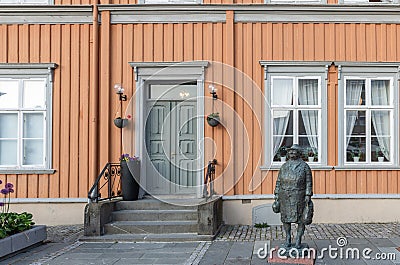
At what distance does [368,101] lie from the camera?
1132cm

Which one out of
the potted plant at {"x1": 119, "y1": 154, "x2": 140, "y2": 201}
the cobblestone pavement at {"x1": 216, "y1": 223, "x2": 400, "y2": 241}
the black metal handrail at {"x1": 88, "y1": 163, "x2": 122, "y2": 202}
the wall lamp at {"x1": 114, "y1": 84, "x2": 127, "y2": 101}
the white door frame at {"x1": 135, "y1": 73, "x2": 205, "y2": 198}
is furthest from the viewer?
A: the white door frame at {"x1": 135, "y1": 73, "x2": 205, "y2": 198}

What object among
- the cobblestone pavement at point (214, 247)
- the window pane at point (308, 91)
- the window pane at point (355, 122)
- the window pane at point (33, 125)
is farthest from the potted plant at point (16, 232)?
the window pane at point (355, 122)

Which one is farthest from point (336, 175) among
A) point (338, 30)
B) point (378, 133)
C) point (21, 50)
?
point (21, 50)

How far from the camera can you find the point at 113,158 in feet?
37.1

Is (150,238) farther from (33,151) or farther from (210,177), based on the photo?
(33,151)

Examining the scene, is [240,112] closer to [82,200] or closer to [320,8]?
[320,8]

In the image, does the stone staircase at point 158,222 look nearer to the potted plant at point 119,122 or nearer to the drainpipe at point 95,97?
the drainpipe at point 95,97

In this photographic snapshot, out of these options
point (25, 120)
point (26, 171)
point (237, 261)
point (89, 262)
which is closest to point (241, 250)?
point (237, 261)

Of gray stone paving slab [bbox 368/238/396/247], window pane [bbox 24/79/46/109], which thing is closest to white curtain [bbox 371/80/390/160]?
gray stone paving slab [bbox 368/238/396/247]

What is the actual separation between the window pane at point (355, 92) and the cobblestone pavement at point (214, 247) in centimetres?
280

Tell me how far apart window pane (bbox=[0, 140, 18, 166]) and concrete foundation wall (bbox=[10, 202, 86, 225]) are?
0.98m

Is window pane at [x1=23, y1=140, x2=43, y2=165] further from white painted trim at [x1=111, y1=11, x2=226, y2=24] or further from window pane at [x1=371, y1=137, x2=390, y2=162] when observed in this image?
window pane at [x1=371, y1=137, x2=390, y2=162]

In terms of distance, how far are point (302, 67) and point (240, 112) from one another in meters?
1.75

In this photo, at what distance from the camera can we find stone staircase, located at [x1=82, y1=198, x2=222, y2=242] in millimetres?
9438
